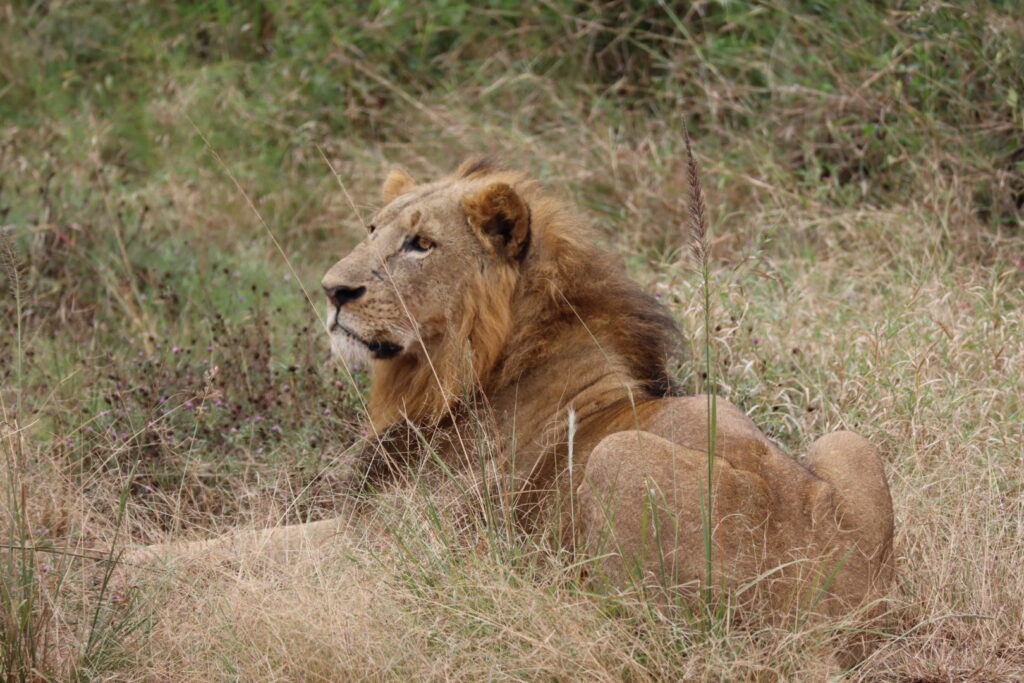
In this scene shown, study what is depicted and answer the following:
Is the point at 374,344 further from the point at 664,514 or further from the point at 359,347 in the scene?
the point at 664,514

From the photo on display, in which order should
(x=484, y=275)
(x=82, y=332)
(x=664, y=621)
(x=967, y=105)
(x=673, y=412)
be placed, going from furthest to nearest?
(x=967, y=105)
(x=82, y=332)
(x=484, y=275)
(x=673, y=412)
(x=664, y=621)

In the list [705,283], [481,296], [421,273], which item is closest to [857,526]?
[705,283]

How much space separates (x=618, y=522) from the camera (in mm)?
3270

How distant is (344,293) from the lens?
4215 millimetres

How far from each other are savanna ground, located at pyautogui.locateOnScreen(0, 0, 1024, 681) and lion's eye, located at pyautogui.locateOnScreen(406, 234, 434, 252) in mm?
485

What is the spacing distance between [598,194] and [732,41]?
121 centimetres

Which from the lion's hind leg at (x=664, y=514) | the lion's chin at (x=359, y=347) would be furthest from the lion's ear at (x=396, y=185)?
the lion's hind leg at (x=664, y=514)

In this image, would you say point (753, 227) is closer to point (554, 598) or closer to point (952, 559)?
A: point (952, 559)

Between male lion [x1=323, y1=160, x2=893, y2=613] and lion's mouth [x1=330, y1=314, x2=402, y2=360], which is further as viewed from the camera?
lion's mouth [x1=330, y1=314, x2=402, y2=360]

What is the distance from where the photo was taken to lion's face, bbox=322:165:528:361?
13.8 ft

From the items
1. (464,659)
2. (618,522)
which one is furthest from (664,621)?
(464,659)

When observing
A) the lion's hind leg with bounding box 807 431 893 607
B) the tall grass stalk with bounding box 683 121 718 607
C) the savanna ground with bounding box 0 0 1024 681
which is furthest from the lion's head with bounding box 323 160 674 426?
the tall grass stalk with bounding box 683 121 718 607

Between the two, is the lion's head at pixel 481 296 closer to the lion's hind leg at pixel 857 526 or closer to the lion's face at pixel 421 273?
the lion's face at pixel 421 273

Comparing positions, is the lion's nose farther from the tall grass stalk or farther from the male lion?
the tall grass stalk
